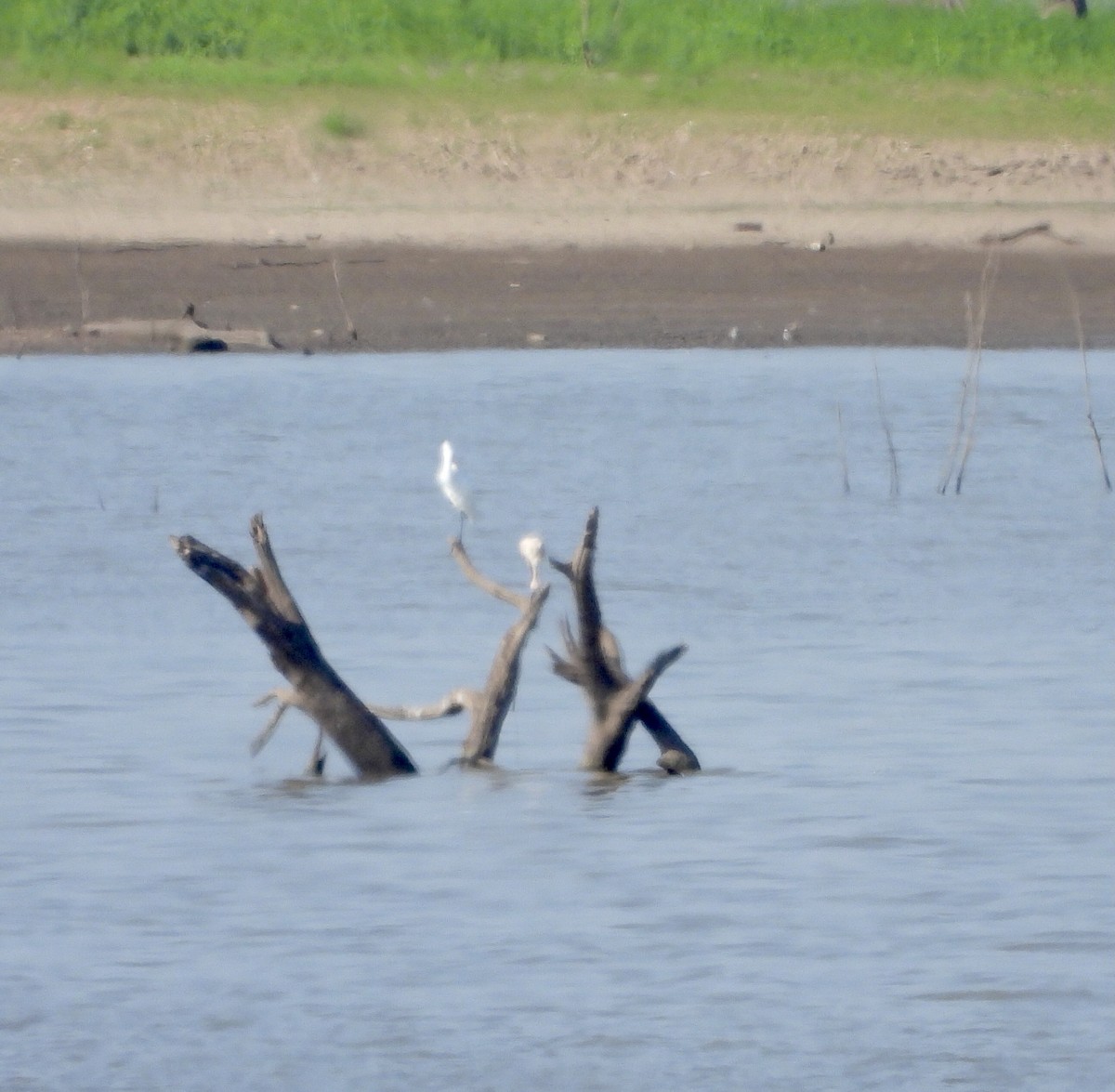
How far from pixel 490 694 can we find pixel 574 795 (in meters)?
0.35

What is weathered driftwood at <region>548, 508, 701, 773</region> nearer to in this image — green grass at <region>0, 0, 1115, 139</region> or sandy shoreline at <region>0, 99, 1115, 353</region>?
sandy shoreline at <region>0, 99, 1115, 353</region>

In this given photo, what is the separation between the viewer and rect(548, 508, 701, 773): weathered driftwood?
712 centimetres

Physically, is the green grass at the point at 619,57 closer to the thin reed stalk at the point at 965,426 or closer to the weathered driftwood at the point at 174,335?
the weathered driftwood at the point at 174,335

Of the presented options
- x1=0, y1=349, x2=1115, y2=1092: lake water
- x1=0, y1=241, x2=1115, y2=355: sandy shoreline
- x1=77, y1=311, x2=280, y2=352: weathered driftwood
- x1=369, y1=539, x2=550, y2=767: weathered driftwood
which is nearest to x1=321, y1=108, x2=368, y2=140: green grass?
x1=0, y1=241, x2=1115, y2=355: sandy shoreline

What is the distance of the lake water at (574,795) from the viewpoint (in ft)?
18.5

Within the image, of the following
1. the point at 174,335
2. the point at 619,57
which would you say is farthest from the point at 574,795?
the point at 619,57

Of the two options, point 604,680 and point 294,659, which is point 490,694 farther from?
point 294,659

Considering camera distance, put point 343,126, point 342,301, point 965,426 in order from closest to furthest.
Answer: point 965,426, point 342,301, point 343,126

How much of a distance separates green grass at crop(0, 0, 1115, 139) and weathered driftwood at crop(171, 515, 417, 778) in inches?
550

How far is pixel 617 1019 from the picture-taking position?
224 inches

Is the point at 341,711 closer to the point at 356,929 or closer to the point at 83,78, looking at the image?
the point at 356,929

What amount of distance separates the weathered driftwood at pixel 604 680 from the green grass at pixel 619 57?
14030 millimetres

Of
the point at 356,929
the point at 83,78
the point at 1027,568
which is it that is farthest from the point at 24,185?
the point at 356,929

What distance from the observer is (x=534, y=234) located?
775 inches
